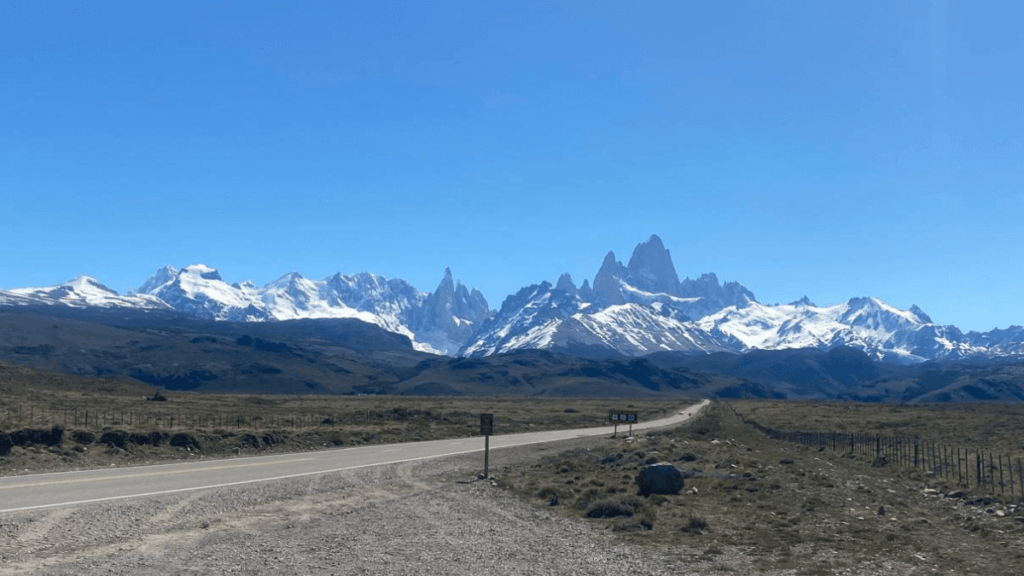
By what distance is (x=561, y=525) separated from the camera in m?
26.5

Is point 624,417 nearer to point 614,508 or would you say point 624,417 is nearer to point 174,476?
point 174,476

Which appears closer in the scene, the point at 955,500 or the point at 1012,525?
the point at 1012,525

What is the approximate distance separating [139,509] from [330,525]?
6.03 meters

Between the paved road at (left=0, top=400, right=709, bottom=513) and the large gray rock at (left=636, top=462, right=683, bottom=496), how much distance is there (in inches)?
590

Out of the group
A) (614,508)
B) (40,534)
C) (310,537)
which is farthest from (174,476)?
(614,508)

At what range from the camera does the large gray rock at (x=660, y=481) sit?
108 feet

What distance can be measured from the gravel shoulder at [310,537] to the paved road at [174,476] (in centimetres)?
194

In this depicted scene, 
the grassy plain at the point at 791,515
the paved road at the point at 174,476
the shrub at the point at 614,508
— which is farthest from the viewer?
the paved road at the point at 174,476

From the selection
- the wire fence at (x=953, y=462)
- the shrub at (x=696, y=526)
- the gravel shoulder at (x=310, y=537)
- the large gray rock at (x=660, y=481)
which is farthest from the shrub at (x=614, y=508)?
the wire fence at (x=953, y=462)

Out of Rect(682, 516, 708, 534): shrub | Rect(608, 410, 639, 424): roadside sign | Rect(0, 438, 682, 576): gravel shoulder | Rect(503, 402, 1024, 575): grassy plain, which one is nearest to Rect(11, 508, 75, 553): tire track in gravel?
Rect(0, 438, 682, 576): gravel shoulder

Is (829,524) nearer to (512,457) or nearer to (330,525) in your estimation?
(330,525)

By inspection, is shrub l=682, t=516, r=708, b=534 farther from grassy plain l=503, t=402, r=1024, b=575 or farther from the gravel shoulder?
the gravel shoulder

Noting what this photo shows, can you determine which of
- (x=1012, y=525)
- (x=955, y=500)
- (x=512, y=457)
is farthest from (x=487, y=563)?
(x=512, y=457)

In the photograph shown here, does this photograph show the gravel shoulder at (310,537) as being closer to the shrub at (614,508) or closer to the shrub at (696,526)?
the shrub at (614,508)
